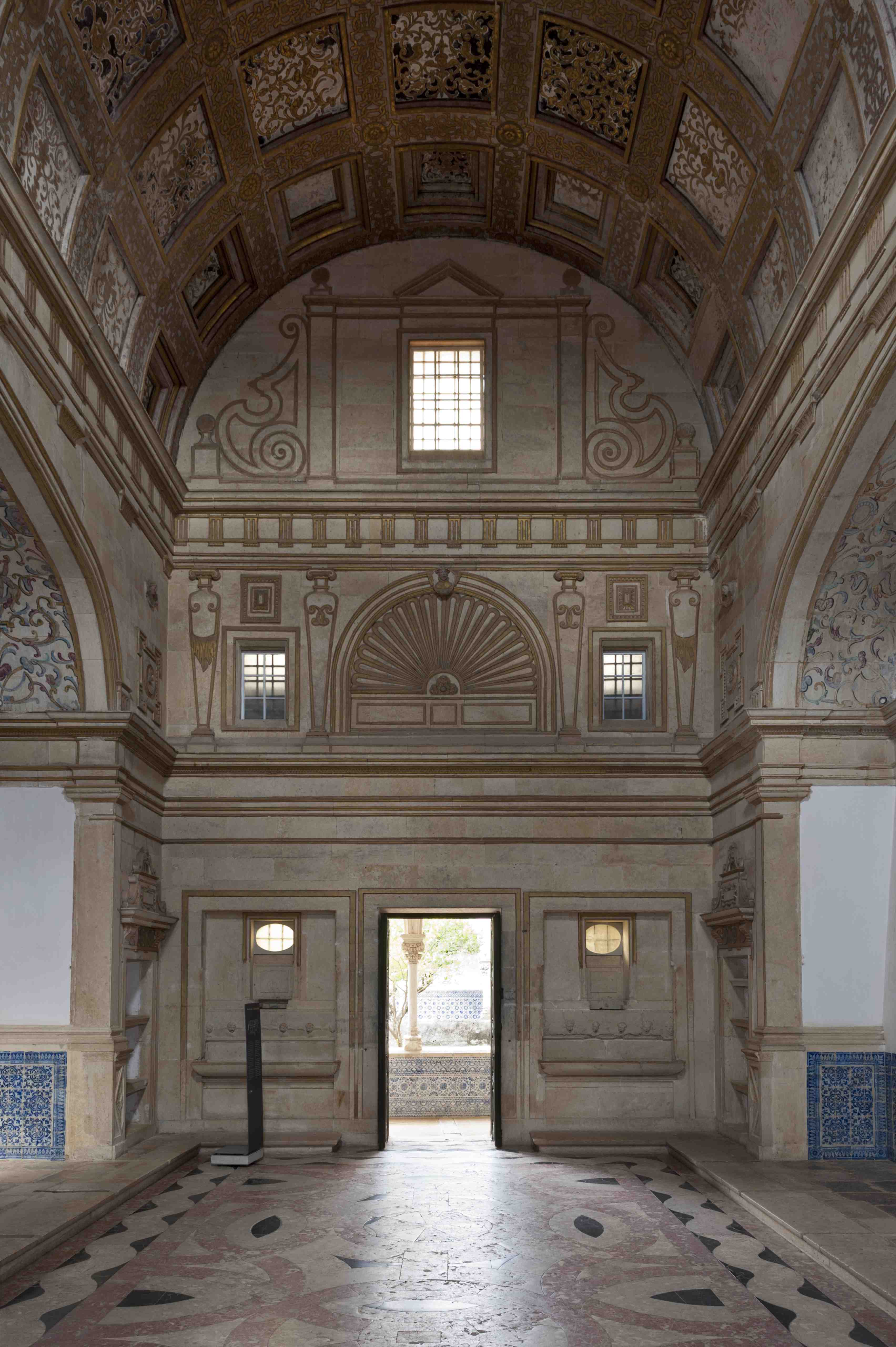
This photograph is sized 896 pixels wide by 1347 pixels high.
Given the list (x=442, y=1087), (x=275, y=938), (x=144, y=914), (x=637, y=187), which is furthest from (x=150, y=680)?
(x=442, y=1087)

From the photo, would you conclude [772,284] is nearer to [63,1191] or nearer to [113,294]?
[113,294]

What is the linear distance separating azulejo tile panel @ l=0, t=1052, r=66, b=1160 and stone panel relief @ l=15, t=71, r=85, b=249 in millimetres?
6841

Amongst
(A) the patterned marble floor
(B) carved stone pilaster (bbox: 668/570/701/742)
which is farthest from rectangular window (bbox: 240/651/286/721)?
(A) the patterned marble floor

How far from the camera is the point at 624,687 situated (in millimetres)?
14820

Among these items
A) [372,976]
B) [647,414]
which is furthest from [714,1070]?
[647,414]

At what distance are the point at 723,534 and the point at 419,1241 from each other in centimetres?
801

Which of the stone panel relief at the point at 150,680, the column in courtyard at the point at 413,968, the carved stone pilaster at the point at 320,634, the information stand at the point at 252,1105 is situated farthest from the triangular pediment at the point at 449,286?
the column in courtyard at the point at 413,968

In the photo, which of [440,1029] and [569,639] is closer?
[569,639]

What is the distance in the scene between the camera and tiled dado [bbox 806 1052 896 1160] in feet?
37.4

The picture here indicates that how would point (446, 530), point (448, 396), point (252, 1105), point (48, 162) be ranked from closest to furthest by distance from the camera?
point (48, 162) → point (252, 1105) → point (446, 530) → point (448, 396)

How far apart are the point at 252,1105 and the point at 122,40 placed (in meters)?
9.23

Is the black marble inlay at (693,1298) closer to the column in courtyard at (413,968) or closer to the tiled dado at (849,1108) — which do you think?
the tiled dado at (849,1108)

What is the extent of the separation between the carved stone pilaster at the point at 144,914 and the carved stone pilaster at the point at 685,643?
575cm

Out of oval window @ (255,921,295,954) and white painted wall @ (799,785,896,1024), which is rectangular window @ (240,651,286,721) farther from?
white painted wall @ (799,785,896,1024)
